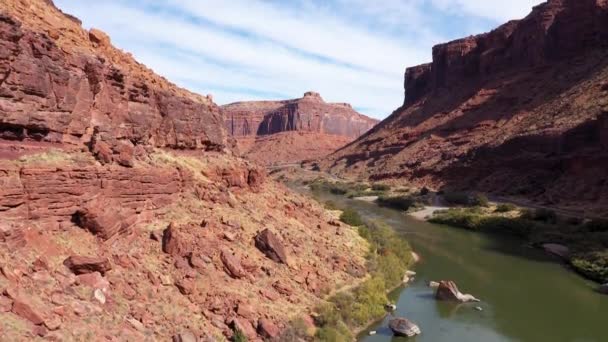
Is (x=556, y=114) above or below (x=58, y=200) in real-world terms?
above

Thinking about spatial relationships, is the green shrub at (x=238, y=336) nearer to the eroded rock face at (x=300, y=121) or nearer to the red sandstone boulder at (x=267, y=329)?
the red sandstone boulder at (x=267, y=329)

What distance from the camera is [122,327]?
11.6m

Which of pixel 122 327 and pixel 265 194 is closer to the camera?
pixel 122 327

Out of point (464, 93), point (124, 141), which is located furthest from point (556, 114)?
point (124, 141)

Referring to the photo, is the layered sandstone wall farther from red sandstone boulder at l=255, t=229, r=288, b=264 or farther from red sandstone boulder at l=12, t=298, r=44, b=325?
red sandstone boulder at l=12, t=298, r=44, b=325

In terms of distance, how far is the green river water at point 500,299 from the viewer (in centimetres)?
2022

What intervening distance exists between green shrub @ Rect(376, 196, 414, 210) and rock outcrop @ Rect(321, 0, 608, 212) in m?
10.2

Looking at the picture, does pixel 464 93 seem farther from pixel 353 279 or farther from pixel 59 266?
pixel 59 266

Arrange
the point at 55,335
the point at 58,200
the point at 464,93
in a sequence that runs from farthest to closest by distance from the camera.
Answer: the point at 464,93
the point at 58,200
the point at 55,335

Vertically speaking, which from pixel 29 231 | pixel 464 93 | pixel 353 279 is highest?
pixel 464 93

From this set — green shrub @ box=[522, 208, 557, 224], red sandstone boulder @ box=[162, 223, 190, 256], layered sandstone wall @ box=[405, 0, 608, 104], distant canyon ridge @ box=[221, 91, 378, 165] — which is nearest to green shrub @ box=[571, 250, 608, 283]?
green shrub @ box=[522, 208, 557, 224]

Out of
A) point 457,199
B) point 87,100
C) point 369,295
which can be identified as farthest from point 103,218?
point 457,199

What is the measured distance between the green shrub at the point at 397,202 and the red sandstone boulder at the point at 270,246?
37.2 m

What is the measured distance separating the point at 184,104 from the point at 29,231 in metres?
11.4
